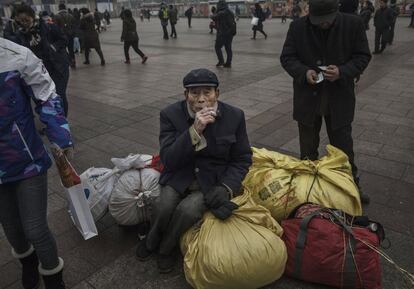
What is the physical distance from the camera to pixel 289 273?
239cm

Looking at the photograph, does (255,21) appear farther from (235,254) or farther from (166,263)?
(235,254)

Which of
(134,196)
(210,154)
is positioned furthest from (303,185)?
(134,196)

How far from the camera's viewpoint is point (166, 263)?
2547 millimetres

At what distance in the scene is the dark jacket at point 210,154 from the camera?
99.3 inches

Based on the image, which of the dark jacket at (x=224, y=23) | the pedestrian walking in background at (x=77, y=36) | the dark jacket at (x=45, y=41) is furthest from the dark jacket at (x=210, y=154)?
the pedestrian walking in background at (x=77, y=36)

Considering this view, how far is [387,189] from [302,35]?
5.47 ft

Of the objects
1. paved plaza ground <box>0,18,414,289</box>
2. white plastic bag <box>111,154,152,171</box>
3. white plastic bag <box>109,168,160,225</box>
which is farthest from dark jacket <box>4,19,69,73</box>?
white plastic bag <box>109,168,160,225</box>

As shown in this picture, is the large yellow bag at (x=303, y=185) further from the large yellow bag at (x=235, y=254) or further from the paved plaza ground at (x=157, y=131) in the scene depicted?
the paved plaza ground at (x=157, y=131)

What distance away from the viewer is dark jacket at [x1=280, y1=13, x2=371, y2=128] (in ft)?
9.50

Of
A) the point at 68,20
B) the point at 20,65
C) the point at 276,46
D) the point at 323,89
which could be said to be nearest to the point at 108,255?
the point at 20,65

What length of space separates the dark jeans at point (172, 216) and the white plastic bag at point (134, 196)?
12 cm

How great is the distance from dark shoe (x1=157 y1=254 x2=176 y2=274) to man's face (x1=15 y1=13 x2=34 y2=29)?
3.30 m

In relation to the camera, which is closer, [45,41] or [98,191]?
[98,191]

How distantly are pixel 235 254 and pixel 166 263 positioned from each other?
2.04 feet
